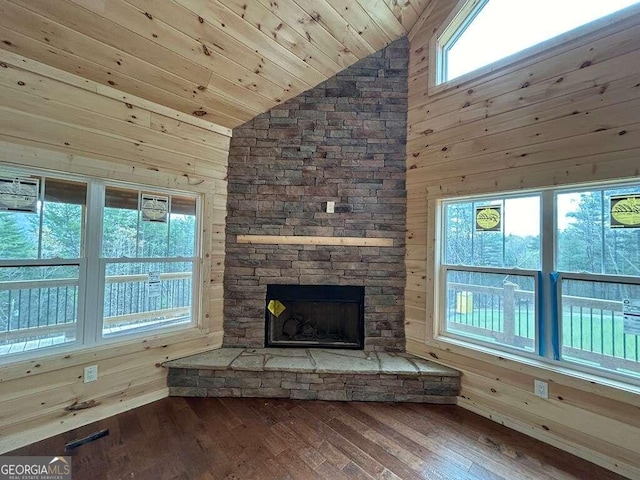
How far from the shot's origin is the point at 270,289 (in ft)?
9.53

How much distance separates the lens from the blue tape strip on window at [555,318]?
6.72 feet

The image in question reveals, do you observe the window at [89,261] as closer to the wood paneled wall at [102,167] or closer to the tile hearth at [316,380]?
the wood paneled wall at [102,167]

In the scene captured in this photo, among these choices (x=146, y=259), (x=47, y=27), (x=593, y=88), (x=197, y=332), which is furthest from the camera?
(x=197, y=332)

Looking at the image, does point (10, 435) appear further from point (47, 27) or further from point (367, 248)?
point (367, 248)

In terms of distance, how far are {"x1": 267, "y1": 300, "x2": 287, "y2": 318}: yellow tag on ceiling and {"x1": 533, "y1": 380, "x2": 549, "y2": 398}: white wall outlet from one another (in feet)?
7.67

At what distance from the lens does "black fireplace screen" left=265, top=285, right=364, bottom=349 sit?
2.89 metres

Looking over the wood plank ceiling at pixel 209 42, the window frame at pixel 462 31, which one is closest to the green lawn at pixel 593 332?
the window frame at pixel 462 31

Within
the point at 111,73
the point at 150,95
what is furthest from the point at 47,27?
the point at 150,95

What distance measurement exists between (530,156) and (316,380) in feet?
8.75

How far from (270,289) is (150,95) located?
2161 mm

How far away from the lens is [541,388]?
204 centimetres

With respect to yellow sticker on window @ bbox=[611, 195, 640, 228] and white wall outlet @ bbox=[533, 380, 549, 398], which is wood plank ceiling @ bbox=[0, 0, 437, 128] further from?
white wall outlet @ bbox=[533, 380, 549, 398]

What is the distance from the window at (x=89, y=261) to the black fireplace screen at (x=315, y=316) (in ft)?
2.92

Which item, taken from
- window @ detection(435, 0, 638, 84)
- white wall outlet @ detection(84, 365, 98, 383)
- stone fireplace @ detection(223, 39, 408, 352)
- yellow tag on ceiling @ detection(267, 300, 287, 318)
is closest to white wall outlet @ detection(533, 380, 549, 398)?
stone fireplace @ detection(223, 39, 408, 352)
